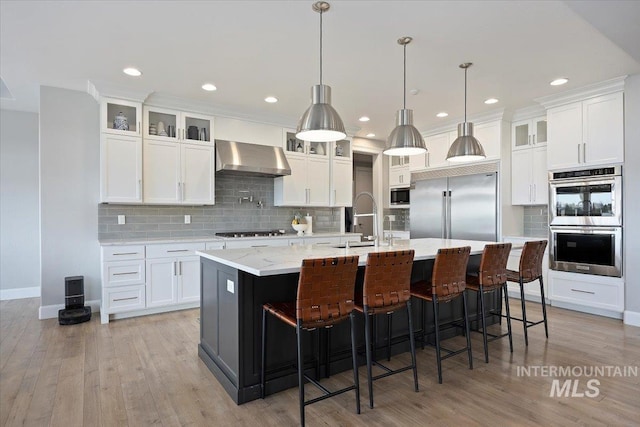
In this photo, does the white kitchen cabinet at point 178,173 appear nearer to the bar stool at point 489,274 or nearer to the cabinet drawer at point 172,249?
the cabinet drawer at point 172,249

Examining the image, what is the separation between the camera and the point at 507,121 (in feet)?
17.4

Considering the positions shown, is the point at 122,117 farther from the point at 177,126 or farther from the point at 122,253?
the point at 122,253

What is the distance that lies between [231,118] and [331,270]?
3.77 meters

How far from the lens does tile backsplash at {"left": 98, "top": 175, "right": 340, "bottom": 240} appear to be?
463 centimetres

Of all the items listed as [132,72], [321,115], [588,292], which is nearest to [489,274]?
[321,115]

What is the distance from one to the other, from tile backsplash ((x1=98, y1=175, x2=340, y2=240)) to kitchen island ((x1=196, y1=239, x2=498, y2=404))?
7.38ft

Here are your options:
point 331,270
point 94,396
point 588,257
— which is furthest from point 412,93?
point 94,396

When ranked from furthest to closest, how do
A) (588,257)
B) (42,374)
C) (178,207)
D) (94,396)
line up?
1. (178,207)
2. (588,257)
3. (42,374)
4. (94,396)

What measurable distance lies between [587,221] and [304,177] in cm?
379

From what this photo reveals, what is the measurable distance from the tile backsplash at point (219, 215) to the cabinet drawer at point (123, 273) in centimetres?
65

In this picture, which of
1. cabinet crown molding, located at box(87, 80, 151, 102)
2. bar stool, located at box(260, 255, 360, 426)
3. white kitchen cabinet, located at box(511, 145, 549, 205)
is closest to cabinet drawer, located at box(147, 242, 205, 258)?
cabinet crown molding, located at box(87, 80, 151, 102)

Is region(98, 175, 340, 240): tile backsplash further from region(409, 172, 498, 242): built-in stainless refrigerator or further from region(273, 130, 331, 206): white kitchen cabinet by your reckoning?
region(409, 172, 498, 242): built-in stainless refrigerator

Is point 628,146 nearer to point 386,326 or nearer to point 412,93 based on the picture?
point 412,93

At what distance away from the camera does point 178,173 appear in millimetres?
4719
